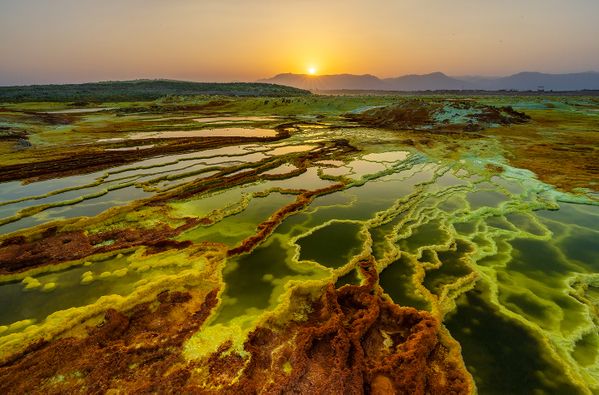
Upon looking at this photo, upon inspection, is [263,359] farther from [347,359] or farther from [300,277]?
[300,277]

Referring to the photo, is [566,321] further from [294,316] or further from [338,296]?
[294,316]

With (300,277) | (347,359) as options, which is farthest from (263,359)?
(300,277)

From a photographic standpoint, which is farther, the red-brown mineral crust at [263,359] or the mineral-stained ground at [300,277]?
the mineral-stained ground at [300,277]

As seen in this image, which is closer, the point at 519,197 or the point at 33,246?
the point at 33,246

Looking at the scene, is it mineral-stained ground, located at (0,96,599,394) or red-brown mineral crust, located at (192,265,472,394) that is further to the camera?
mineral-stained ground, located at (0,96,599,394)

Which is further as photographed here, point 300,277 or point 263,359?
point 300,277

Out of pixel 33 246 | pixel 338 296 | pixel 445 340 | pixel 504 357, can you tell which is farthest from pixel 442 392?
pixel 33 246

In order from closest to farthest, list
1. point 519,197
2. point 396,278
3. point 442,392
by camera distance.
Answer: point 442,392
point 396,278
point 519,197

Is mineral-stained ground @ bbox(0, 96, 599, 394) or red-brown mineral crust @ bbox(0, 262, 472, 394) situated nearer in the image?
red-brown mineral crust @ bbox(0, 262, 472, 394)
